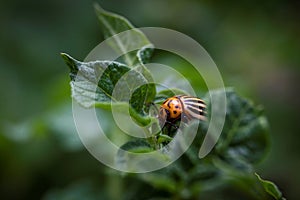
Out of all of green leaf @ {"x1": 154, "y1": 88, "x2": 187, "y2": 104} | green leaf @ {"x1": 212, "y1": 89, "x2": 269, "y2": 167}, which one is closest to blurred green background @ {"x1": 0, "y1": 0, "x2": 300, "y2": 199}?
green leaf @ {"x1": 212, "y1": 89, "x2": 269, "y2": 167}

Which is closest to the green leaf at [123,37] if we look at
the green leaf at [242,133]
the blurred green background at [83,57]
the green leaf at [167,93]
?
the green leaf at [167,93]

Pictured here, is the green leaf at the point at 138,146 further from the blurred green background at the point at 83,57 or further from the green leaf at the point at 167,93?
the blurred green background at the point at 83,57

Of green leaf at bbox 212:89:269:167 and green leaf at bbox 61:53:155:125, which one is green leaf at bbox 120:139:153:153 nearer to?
green leaf at bbox 61:53:155:125

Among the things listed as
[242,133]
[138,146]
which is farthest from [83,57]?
[138,146]

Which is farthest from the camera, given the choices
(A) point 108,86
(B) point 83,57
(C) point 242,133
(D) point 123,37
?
(B) point 83,57

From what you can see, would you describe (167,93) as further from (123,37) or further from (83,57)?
(83,57)

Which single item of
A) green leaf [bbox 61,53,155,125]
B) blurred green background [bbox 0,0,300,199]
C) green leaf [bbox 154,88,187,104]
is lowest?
blurred green background [bbox 0,0,300,199]
